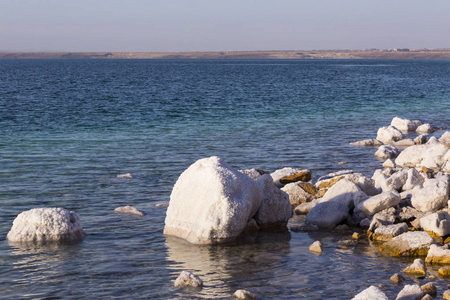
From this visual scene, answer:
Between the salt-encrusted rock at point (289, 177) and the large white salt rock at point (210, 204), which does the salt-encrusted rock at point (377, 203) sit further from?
the salt-encrusted rock at point (289, 177)

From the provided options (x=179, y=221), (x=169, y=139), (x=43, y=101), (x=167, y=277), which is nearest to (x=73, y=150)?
(x=169, y=139)

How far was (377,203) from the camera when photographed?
14.9m

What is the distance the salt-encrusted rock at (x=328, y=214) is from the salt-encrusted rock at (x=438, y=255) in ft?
10.8

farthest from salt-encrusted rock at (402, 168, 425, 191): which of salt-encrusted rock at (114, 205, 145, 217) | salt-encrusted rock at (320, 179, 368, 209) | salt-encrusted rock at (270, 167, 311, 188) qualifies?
salt-encrusted rock at (114, 205, 145, 217)

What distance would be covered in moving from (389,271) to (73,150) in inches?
705

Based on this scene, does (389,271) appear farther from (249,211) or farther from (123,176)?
(123,176)

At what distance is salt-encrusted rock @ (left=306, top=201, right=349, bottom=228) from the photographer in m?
15.0

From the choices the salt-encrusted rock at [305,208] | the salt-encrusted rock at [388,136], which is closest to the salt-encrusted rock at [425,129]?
the salt-encrusted rock at [388,136]

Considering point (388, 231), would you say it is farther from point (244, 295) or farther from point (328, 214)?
point (244, 295)

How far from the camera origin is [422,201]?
49.3 feet

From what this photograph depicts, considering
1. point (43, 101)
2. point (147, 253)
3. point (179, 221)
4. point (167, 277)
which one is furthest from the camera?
point (43, 101)

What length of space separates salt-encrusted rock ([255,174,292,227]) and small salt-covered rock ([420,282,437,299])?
5.19 meters

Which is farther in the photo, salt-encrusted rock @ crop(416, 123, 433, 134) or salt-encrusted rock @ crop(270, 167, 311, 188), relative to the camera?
salt-encrusted rock @ crop(416, 123, 433, 134)

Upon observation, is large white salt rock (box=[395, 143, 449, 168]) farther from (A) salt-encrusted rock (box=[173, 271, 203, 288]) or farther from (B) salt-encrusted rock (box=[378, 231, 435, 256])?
(A) salt-encrusted rock (box=[173, 271, 203, 288])
